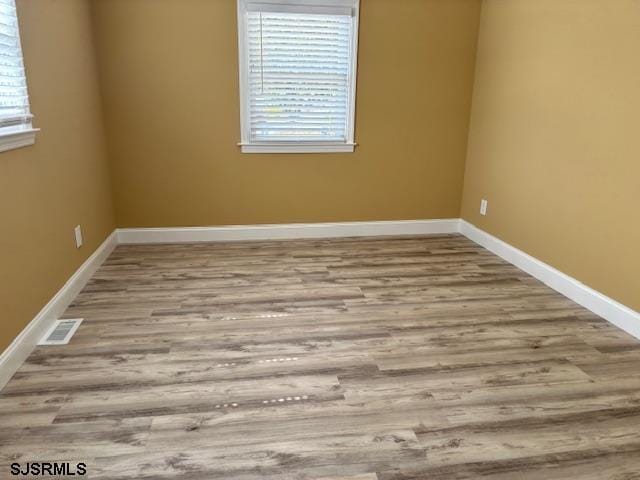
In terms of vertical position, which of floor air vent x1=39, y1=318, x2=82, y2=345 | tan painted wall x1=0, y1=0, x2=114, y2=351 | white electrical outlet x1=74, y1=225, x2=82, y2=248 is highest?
tan painted wall x1=0, y1=0, x2=114, y2=351

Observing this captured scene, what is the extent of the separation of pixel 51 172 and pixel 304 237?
216 centimetres

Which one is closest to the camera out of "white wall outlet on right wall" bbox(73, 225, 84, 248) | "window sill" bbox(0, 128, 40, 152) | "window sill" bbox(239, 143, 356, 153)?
"window sill" bbox(0, 128, 40, 152)

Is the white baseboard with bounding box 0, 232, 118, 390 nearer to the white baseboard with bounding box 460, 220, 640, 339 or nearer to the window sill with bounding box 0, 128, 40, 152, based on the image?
the window sill with bounding box 0, 128, 40, 152

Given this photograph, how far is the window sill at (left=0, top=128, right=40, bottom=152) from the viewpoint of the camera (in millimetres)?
2094

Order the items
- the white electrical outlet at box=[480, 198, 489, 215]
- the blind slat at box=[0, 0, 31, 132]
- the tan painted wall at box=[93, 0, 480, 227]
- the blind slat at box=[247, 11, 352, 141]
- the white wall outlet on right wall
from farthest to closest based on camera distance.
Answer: the white electrical outlet at box=[480, 198, 489, 215]
the blind slat at box=[247, 11, 352, 141]
the tan painted wall at box=[93, 0, 480, 227]
the white wall outlet on right wall
the blind slat at box=[0, 0, 31, 132]

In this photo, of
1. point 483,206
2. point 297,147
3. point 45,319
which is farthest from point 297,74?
point 45,319

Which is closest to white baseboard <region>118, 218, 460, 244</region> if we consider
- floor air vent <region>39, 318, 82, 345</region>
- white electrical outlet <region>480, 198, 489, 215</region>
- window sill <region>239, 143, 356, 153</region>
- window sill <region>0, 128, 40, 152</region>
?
white electrical outlet <region>480, 198, 489, 215</region>

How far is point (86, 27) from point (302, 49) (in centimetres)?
162

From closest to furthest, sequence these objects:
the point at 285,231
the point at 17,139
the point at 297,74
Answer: the point at 17,139 → the point at 297,74 → the point at 285,231

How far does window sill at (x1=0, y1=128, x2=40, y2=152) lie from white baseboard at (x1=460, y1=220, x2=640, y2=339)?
3.31 metres

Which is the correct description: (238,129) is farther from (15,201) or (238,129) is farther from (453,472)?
(453,472)

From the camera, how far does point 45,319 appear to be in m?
2.53

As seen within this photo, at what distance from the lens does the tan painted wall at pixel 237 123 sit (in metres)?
3.66

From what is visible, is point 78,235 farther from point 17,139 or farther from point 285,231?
point 285,231
